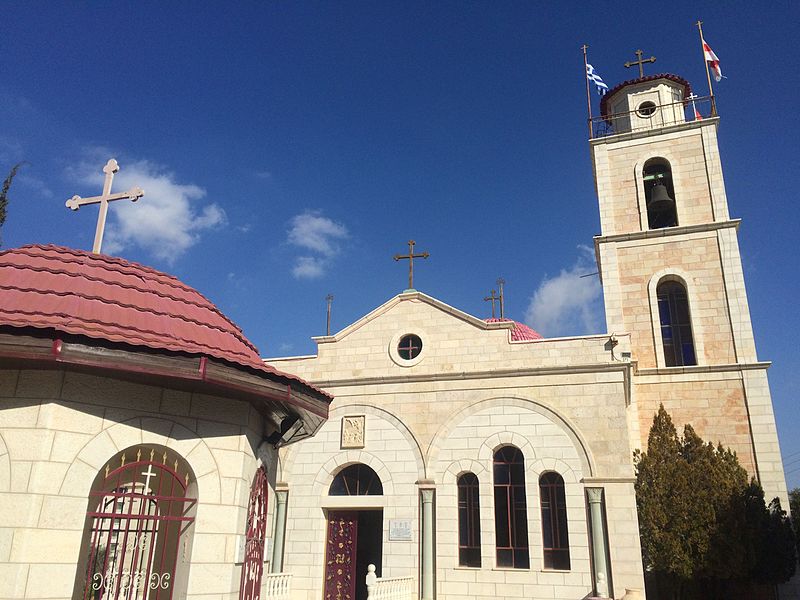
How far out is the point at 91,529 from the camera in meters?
5.52

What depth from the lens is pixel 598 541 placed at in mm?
12727

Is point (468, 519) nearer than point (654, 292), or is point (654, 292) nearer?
point (468, 519)

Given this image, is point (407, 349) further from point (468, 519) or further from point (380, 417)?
point (468, 519)

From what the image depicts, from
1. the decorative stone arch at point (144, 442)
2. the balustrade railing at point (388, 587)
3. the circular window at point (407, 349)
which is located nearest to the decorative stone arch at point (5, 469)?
the decorative stone arch at point (144, 442)


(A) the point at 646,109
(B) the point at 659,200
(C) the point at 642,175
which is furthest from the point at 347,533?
(A) the point at 646,109

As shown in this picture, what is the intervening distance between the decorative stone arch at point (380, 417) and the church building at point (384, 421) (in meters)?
0.05

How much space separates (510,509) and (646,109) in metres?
13.7

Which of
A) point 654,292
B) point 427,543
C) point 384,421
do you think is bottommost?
point 427,543

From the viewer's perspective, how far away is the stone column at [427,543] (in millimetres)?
13523

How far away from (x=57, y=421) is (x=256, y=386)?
1.70 meters

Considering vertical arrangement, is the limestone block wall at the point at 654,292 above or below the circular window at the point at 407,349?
above

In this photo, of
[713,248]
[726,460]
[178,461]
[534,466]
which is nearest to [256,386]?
[178,461]

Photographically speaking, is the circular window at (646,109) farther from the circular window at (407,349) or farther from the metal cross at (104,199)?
the metal cross at (104,199)

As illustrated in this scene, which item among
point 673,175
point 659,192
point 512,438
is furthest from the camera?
point 673,175
